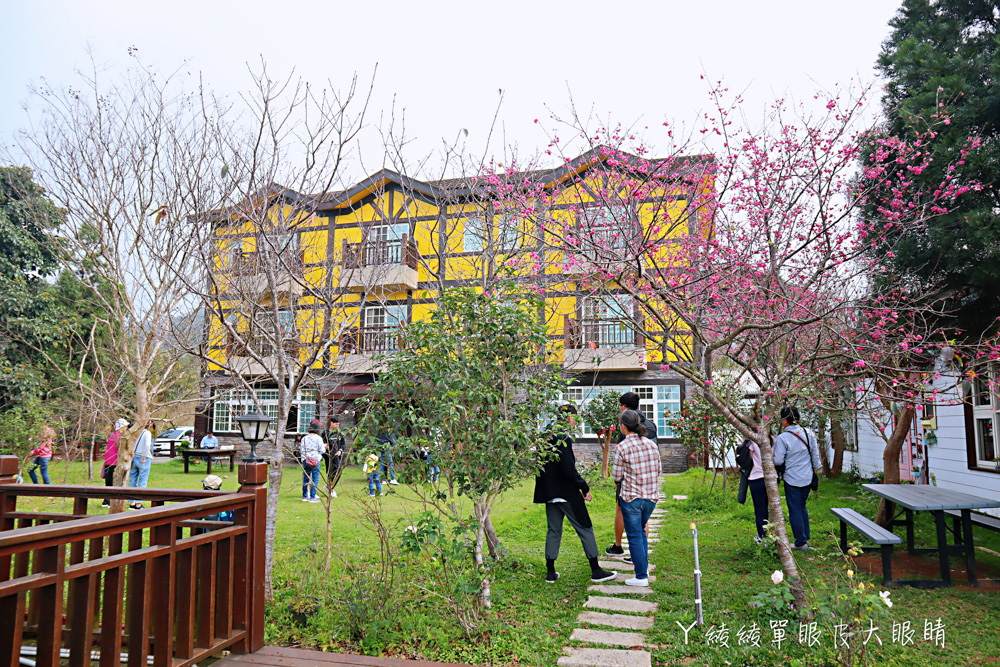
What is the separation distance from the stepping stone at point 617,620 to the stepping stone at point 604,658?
501 millimetres

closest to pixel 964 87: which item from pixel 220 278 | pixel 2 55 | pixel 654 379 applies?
pixel 220 278

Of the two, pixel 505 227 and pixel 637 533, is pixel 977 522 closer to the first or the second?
pixel 637 533

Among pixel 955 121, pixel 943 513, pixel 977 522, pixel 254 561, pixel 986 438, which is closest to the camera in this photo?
pixel 254 561

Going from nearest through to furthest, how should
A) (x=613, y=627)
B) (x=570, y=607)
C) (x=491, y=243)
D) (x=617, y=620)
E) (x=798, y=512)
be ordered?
1. (x=613, y=627)
2. (x=617, y=620)
3. (x=570, y=607)
4. (x=798, y=512)
5. (x=491, y=243)

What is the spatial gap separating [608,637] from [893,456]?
538 cm

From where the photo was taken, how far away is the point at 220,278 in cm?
698

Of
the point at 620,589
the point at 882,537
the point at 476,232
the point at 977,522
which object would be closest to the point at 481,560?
the point at 620,589

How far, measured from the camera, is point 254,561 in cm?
345

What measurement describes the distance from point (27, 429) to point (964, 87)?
15.7m

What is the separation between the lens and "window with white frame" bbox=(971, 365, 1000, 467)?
7809 millimetres

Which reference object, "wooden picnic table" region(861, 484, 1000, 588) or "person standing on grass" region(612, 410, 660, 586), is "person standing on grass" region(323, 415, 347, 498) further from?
"wooden picnic table" region(861, 484, 1000, 588)

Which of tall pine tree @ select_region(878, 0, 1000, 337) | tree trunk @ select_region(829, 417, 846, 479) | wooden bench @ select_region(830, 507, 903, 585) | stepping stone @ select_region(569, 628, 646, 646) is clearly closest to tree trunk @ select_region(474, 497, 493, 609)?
stepping stone @ select_region(569, 628, 646, 646)

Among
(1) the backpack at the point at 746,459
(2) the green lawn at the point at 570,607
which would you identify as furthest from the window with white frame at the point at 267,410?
(1) the backpack at the point at 746,459

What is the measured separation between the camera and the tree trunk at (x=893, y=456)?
23.0 feet
